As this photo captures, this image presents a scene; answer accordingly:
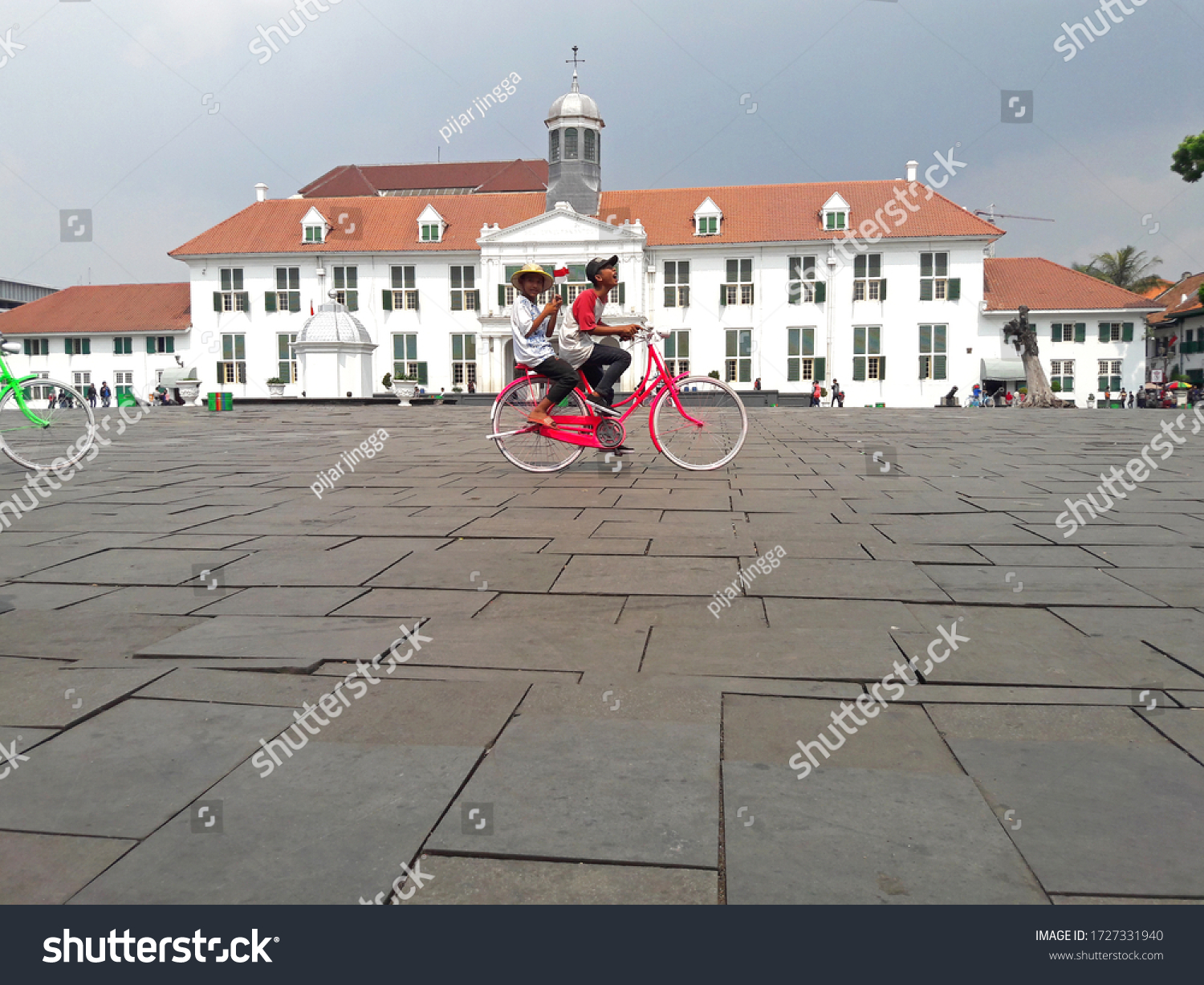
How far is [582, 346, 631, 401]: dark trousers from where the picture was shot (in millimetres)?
8242

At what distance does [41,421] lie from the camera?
9.07 meters

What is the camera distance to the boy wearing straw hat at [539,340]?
26.8ft

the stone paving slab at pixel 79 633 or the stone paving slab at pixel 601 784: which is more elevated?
the stone paving slab at pixel 79 633

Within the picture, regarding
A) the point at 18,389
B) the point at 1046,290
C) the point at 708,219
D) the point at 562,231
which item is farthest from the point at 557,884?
the point at 1046,290

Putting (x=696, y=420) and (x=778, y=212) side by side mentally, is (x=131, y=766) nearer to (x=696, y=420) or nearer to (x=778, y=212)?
(x=696, y=420)

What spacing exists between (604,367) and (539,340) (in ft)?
2.00

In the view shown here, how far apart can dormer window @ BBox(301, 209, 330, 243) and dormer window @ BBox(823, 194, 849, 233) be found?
2564 centimetres

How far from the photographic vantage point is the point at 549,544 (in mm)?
5398

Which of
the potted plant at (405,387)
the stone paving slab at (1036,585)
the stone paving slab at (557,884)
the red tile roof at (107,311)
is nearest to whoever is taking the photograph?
the stone paving slab at (557,884)

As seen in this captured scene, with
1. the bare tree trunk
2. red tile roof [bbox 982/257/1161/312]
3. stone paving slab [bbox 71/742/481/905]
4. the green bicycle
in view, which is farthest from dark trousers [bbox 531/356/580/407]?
red tile roof [bbox 982/257/1161/312]

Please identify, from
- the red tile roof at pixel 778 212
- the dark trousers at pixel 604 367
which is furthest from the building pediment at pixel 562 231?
the dark trousers at pixel 604 367

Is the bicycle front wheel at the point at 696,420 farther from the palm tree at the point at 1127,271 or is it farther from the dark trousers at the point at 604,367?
the palm tree at the point at 1127,271

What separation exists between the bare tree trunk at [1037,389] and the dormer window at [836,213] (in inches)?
511
